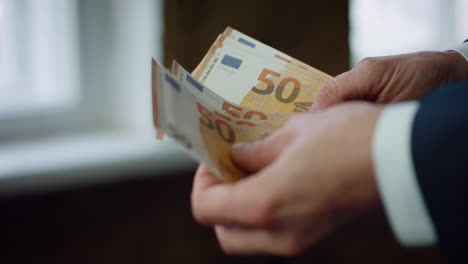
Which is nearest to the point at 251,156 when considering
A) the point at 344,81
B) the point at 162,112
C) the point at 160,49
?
the point at 162,112

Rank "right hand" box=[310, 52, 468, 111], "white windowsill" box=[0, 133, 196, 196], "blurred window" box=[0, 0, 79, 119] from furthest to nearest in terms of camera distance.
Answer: "blurred window" box=[0, 0, 79, 119] < "white windowsill" box=[0, 133, 196, 196] < "right hand" box=[310, 52, 468, 111]

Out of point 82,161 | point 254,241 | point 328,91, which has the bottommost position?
point 82,161

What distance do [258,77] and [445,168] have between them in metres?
0.58

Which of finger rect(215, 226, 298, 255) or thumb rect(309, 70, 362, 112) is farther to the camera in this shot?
thumb rect(309, 70, 362, 112)

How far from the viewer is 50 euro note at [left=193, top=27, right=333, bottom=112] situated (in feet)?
3.48

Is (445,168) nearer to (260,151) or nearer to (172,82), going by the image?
(260,151)

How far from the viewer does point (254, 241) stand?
2.19 feet

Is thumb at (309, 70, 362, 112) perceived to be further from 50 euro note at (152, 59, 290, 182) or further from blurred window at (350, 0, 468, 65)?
blurred window at (350, 0, 468, 65)

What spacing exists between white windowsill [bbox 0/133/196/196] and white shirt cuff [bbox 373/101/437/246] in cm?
111

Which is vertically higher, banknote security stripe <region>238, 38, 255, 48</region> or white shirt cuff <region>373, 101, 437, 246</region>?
banknote security stripe <region>238, 38, 255, 48</region>

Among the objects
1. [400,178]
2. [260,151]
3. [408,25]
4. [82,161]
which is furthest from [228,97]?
[408,25]

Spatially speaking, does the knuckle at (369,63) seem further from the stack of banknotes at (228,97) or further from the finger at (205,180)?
the finger at (205,180)

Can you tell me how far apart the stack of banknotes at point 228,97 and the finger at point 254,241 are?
0.06 m

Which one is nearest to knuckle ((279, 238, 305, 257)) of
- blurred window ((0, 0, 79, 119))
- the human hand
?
the human hand
